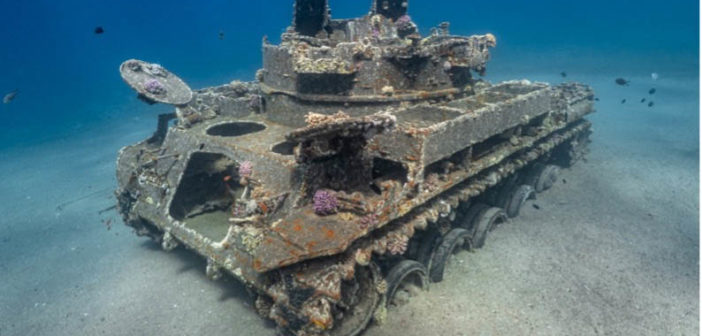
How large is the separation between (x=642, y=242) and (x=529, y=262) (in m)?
3.12

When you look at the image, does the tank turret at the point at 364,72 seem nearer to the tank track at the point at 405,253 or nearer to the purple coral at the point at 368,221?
the tank track at the point at 405,253

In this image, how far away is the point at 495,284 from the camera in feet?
25.9

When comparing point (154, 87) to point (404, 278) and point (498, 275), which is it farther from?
point (498, 275)

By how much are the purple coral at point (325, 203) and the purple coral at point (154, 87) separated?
21.6ft

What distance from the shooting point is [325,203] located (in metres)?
6.11

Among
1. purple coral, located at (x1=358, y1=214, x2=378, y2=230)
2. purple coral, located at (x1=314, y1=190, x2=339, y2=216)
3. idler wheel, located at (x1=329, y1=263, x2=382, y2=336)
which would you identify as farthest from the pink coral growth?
purple coral, located at (x1=314, y1=190, x2=339, y2=216)

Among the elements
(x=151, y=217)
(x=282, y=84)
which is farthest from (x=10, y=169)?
(x=282, y=84)

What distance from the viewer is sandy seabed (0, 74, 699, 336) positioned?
7047 millimetres

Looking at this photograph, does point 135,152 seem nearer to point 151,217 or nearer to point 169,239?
point 151,217

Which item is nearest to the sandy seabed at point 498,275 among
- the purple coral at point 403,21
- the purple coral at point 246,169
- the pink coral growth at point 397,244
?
the pink coral growth at point 397,244

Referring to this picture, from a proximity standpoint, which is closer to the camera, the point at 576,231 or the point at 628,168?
the point at 576,231

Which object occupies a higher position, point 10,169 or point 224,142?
point 224,142

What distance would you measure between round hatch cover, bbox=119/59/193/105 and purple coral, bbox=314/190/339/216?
6.17 m

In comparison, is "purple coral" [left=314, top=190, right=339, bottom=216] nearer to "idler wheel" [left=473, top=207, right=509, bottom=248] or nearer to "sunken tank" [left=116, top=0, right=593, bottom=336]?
"sunken tank" [left=116, top=0, right=593, bottom=336]
